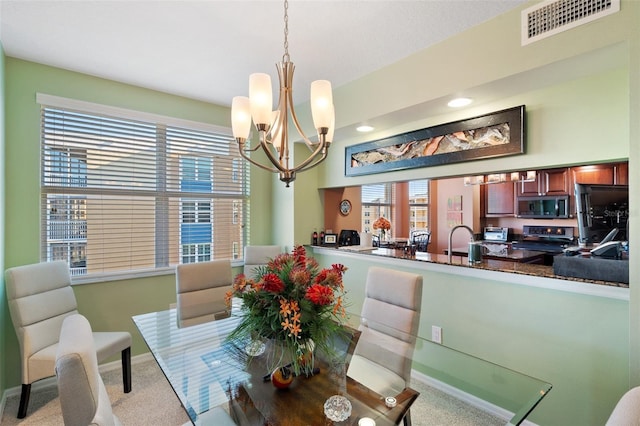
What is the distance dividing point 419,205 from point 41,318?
6.54m

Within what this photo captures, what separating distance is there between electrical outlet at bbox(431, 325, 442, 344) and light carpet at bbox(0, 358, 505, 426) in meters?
0.38

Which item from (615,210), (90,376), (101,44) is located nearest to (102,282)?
(101,44)

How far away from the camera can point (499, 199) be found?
228 inches

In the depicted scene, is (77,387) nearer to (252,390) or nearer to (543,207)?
(252,390)

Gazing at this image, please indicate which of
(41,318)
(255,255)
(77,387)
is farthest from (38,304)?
(77,387)

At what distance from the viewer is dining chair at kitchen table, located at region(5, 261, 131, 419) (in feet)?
7.29

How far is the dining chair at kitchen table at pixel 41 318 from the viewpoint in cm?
222

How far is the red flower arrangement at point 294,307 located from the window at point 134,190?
7.19 feet

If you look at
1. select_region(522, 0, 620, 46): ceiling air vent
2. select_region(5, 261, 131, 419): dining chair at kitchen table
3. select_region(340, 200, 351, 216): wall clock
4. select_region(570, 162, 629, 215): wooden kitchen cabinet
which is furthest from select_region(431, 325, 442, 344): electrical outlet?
select_region(570, 162, 629, 215): wooden kitchen cabinet

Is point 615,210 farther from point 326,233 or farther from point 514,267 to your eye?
point 326,233

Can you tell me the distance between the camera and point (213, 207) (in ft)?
12.1

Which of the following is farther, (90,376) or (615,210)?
(615,210)

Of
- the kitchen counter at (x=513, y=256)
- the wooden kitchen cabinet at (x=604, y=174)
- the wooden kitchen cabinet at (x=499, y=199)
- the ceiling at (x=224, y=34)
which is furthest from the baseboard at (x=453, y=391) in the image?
the wooden kitchen cabinet at (x=499, y=199)

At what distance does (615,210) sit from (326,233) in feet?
8.78
